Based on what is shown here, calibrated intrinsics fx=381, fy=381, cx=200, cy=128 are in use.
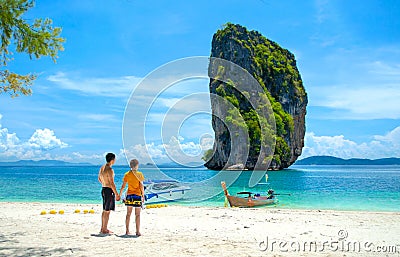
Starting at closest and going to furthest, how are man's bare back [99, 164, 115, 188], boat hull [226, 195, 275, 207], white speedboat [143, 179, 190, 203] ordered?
1. man's bare back [99, 164, 115, 188]
2. boat hull [226, 195, 275, 207]
3. white speedboat [143, 179, 190, 203]

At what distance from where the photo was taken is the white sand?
6848mm

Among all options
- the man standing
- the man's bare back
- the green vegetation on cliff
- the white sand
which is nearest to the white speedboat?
the white sand

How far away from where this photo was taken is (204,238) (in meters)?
8.30

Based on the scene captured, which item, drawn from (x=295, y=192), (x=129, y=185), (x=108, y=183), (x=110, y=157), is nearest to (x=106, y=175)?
(x=108, y=183)

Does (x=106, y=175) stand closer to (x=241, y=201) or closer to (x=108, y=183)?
(x=108, y=183)

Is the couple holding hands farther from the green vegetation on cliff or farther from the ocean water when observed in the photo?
the green vegetation on cliff

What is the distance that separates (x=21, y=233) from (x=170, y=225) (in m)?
3.79

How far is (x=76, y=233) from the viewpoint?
8633mm

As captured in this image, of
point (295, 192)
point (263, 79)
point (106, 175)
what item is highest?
point (263, 79)

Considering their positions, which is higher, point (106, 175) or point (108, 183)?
point (106, 175)

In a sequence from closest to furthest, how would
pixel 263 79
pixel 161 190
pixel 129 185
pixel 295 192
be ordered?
pixel 129 185 → pixel 161 190 → pixel 295 192 → pixel 263 79

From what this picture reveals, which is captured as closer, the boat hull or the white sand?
the white sand

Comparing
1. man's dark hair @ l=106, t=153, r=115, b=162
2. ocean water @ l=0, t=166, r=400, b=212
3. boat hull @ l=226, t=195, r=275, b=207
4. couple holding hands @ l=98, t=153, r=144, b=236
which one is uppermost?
man's dark hair @ l=106, t=153, r=115, b=162

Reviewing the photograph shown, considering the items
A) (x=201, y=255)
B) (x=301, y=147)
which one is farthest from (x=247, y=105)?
(x=201, y=255)
